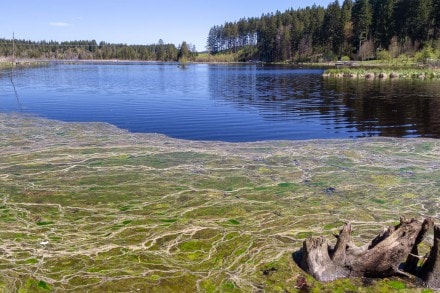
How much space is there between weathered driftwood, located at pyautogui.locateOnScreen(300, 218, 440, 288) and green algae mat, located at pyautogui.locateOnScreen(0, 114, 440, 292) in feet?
0.81

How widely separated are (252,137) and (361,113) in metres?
14.7

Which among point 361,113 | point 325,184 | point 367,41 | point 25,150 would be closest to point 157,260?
point 325,184

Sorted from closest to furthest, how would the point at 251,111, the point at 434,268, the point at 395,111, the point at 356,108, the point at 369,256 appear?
the point at 434,268 → the point at 369,256 → the point at 395,111 → the point at 251,111 → the point at 356,108

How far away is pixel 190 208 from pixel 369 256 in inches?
212

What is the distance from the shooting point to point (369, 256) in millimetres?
7801

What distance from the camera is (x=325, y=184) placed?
13602 mm

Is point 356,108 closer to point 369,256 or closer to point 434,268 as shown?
point 434,268

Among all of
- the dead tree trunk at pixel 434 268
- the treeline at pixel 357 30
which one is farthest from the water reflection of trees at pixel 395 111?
the treeline at pixel 357 30

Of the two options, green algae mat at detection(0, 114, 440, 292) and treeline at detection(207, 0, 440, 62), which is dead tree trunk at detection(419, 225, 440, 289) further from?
treeline at detection(207, 0, 440, 62)

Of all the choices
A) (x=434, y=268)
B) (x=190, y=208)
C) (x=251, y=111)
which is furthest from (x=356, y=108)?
(x=434, y=268)

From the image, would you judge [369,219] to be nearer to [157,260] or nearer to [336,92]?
[157,260]

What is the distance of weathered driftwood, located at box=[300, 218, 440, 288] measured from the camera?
306 inches

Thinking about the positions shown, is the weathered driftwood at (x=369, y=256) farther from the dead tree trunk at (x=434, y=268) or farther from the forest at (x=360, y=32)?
the forest at (x=360, y=32)

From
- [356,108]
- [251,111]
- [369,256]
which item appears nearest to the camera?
[369,256]
